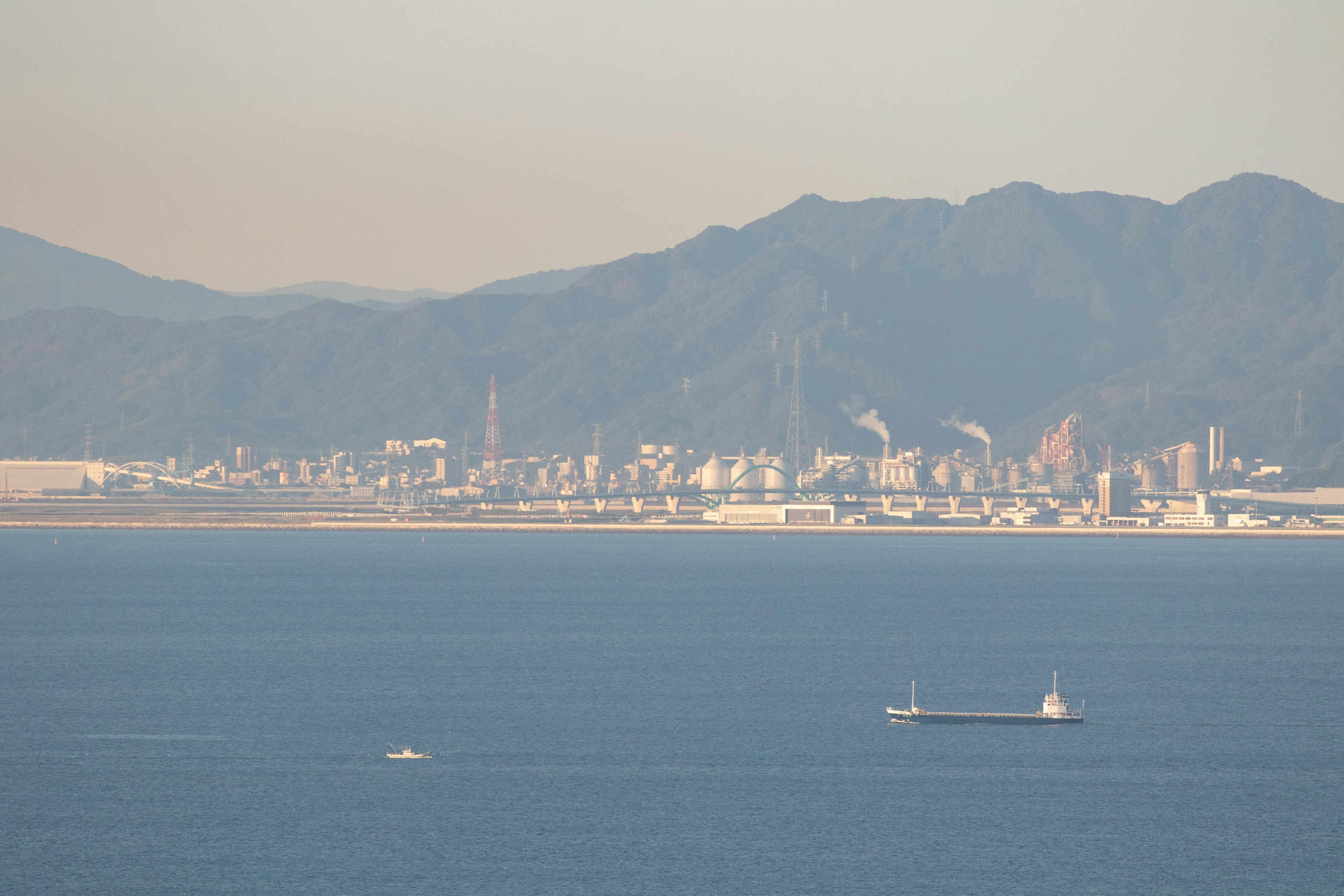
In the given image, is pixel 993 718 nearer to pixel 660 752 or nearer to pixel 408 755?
pixel 660 752

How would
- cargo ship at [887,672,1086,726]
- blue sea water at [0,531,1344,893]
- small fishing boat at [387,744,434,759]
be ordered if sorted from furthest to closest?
cargo ship at [887,672,1086,726] → small fishing boat at [387,744,434,759] → blue sea water at [0,531,1344,893]

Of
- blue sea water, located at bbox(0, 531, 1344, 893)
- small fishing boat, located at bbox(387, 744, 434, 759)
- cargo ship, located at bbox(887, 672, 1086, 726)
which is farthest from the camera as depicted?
cargo ship, located at bbox(887, 672, 1086, 726)

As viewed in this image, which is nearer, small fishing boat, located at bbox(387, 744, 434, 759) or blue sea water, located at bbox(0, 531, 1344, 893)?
blue sea water, located at bbox(0, 531, 1344, 893)

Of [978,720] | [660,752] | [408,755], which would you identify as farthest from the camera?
[978,720]

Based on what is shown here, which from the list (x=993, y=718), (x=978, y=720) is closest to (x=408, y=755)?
(x=978, y=720)

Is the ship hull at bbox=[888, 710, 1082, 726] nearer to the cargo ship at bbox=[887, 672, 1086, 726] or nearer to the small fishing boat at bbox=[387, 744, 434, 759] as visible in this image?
the cargo ship at bbox=[887, 672, 1086, 726]

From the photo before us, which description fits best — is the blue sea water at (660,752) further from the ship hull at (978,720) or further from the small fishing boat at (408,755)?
the ship hull at (978,720)

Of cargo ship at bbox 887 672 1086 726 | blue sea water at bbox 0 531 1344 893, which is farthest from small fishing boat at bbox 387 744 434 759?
cargo ship at bbox 887 672 1086 726
